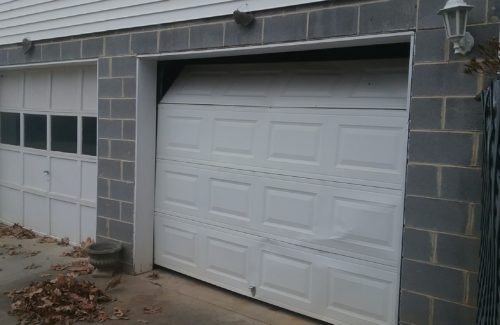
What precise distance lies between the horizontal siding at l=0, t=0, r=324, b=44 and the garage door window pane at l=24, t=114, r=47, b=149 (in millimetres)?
1181

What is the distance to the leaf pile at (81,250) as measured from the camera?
651 cm

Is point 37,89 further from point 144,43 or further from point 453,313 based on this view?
point 453,313

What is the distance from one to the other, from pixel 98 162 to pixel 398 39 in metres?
3.94

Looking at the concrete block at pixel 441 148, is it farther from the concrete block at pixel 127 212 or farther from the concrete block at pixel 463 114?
the concrete block at pixel 127 212

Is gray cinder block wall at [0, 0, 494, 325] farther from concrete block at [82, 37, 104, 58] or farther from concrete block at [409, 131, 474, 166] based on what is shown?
concrete block at [82, 37, 104, 58]

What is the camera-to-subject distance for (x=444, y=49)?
11.2ft

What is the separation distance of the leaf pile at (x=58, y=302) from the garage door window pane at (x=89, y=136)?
6.45 ft

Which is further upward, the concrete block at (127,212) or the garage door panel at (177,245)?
the concrete block at (127,212)

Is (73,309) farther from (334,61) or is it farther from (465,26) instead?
(465,26)

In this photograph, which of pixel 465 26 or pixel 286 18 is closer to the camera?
pixel 465 26

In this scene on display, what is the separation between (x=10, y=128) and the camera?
8227 mm

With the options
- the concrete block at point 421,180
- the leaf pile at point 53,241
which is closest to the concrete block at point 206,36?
the concrete block at point 421,180

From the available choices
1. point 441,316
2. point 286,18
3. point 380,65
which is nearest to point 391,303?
point 441,316

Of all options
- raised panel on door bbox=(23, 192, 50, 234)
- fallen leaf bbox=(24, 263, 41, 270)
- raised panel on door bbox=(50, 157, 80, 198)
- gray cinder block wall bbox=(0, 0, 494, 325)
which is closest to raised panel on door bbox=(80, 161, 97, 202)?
raised panel on door bbox=(50, 157, 80, 198)
